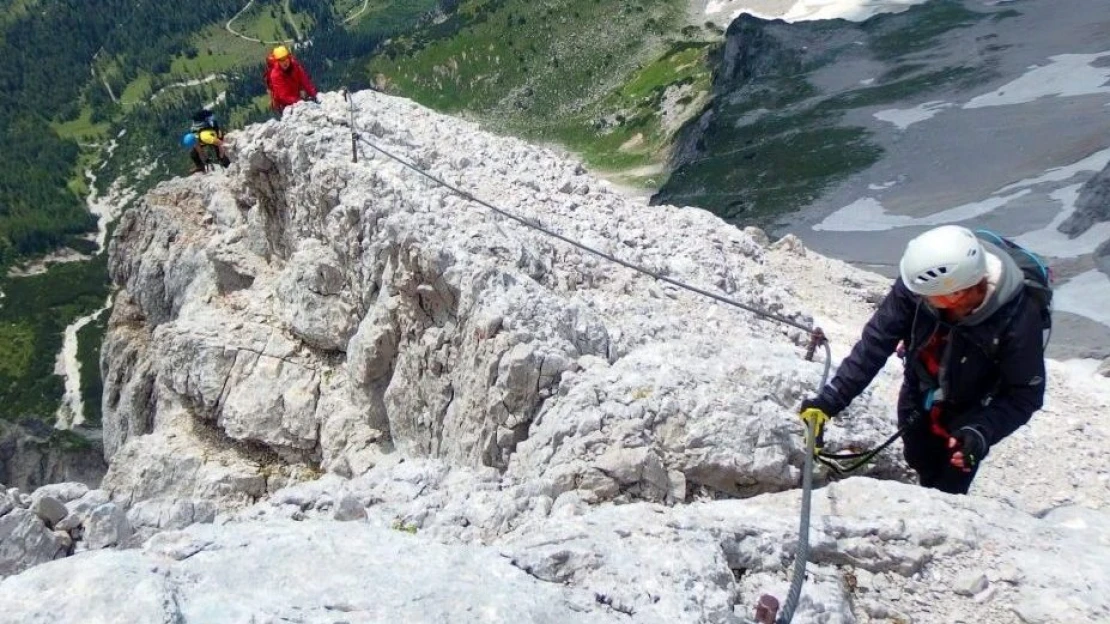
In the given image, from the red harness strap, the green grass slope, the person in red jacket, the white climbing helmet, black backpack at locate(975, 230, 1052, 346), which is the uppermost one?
the person in red jacket

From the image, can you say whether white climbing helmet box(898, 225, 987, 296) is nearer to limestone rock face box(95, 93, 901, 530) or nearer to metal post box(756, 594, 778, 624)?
metal post box(756, 594, 778, 624)

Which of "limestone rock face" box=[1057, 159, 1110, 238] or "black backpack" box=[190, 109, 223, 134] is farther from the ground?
"black backpack" box=[190, 109, 223, 134]

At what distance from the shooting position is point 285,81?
20.5 m

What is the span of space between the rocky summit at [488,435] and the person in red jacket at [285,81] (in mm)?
498

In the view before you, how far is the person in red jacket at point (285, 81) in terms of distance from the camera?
2027 cm

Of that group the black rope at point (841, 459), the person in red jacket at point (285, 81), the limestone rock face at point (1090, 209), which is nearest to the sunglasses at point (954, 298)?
the black rope at point (841, 459)

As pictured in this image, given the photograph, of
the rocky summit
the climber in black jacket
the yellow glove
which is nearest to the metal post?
the rocky summit

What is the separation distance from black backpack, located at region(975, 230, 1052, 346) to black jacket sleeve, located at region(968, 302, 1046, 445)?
144mm

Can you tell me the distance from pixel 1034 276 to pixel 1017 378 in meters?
0.88

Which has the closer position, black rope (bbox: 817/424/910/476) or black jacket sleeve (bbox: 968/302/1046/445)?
black jacket sleeve (bbox: 968/302/1046/445)

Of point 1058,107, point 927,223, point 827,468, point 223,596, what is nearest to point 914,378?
point 827,468

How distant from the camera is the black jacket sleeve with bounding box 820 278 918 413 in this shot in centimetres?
784

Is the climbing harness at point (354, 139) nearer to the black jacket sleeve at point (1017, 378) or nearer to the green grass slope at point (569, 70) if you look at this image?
the black jacket sleeve at point (1017, 378)

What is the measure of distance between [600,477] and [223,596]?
15.1 ft
